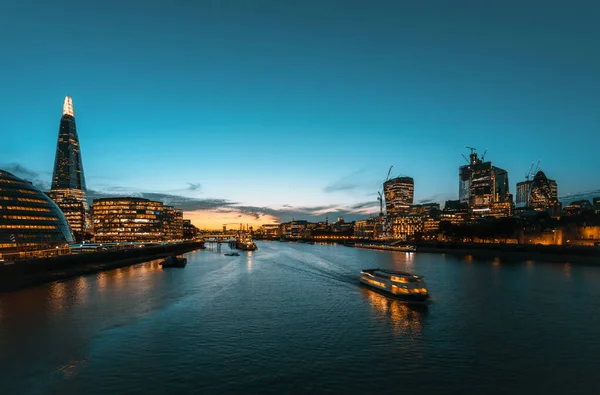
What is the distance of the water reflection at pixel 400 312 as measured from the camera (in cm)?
3488

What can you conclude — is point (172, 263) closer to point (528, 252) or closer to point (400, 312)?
point (400, 312)

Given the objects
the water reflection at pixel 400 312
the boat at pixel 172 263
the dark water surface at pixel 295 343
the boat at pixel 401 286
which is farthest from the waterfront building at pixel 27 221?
the water reflection at pixel 400 312

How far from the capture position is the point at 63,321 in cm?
3678

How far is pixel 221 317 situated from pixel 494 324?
26.5m

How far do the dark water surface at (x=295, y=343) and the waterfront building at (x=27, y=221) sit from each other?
5059 centimetres

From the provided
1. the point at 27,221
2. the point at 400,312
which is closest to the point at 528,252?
the point at 400,312

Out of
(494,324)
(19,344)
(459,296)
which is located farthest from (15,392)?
(459,296)

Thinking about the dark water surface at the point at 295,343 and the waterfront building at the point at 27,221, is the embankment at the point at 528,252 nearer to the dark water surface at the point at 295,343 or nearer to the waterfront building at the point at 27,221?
the dark water surface at the point at 295,343

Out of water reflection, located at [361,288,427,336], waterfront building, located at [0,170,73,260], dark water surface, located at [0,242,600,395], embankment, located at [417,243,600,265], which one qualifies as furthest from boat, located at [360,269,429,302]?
embankment, located at [417,243,600,265]

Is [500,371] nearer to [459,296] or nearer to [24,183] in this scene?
[459,296]

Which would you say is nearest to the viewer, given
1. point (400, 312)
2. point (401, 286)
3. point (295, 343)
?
point (295, 343)

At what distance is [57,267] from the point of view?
73.4 m

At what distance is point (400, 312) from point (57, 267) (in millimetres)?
64996

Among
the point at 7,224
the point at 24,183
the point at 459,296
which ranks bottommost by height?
the point at 459,296
